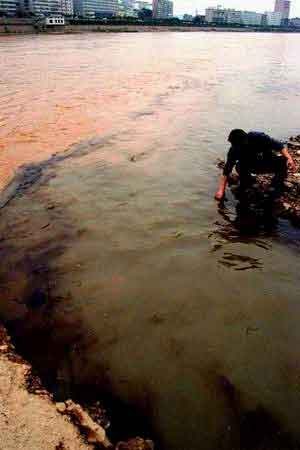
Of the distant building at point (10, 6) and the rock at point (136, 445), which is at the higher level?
the distant building at point (10, 6)

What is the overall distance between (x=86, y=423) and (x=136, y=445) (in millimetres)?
385

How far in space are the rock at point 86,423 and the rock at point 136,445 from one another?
0.29 ft

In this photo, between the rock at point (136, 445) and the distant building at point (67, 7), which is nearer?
the rock at point (136, 445)

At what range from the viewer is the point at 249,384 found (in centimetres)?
282

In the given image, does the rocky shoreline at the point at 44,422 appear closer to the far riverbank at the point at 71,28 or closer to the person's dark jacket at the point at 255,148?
the person's dark jacket at the point at 255,148

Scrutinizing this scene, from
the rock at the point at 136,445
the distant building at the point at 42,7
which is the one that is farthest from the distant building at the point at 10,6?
the rock at the point at 136,445

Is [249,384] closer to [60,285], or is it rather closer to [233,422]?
[233,422]

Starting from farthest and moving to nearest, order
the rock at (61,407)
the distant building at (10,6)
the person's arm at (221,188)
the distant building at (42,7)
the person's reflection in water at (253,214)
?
the distant building at (42,7)
the distant building at (10,6)
the person's arm at (221,188)
the person's reflection in water at (253,214)
the rock at (61,407)

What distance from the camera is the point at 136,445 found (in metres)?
2.31

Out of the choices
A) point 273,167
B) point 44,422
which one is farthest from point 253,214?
point 44,422

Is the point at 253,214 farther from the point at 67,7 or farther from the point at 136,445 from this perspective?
the point at 67,7

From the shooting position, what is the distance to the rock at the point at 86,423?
7.58 ft

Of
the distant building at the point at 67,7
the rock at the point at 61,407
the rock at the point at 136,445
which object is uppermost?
the distant building at the point at 67,7

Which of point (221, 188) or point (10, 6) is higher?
point (10, 6)
